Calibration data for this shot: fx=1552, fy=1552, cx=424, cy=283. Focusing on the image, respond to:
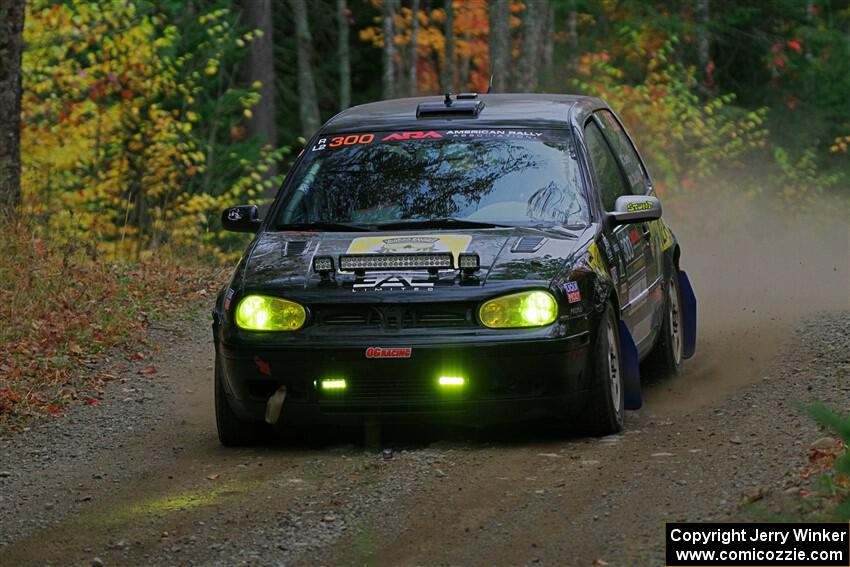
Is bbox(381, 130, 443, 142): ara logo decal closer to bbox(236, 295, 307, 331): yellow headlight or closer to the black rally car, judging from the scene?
the black rally car

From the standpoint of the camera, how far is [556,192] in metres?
8.58

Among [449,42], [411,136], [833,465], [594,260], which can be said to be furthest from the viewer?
[449,42]

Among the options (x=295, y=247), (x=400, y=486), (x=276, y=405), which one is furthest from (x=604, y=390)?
(x=295, y=247)

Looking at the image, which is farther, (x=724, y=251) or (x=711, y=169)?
(x=711, y=169)

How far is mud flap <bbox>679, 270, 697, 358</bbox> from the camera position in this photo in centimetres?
1071

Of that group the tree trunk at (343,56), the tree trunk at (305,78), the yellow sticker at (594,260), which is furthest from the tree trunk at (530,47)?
the yellow sticker at (594,260)

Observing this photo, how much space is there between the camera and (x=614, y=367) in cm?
825

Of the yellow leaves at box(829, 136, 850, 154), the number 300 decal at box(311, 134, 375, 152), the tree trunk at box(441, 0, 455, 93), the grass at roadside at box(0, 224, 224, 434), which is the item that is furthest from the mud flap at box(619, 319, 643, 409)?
the tree trunk at box(441, 0, 455, 93)

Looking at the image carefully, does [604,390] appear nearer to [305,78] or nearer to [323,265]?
[323,265]

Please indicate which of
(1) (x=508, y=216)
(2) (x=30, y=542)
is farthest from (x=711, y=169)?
(2) (x=30, y=542)

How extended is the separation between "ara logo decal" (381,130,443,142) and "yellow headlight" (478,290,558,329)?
1721 millimetres

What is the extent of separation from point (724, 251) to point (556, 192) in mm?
14542

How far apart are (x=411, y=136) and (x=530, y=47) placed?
1693cm

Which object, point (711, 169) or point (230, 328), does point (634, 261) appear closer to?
point (230, 328)
